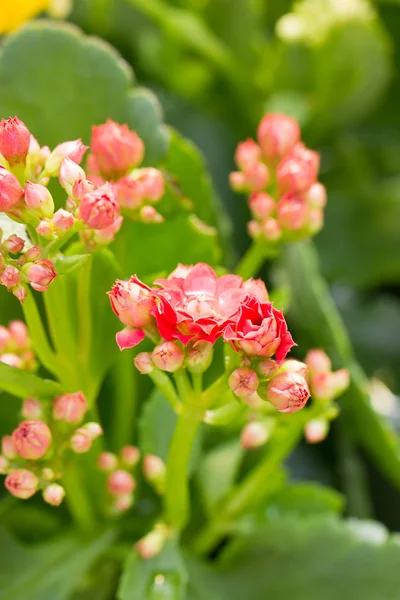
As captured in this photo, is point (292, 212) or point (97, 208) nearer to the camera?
point (97, 208)

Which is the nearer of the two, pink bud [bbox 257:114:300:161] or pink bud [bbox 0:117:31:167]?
pink bud [bbox 0:117:31:167]

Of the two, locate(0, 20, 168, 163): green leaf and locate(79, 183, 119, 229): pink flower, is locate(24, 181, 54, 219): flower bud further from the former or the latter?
locate(0, 20, 168, 163): green leaf

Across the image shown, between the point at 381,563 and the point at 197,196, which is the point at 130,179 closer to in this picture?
the point at 197,196

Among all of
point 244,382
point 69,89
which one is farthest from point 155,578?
point 69,89

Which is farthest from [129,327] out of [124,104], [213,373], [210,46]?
[210,46]

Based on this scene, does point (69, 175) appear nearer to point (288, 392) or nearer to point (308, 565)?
point (288, 392)

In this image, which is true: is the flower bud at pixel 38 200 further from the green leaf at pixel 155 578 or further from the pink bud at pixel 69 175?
the green leaf at pixel 155 578

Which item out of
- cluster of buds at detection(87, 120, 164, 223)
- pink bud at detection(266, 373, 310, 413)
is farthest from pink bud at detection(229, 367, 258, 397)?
Result: cluster of buds at detection(87, 120, 164, 223)
